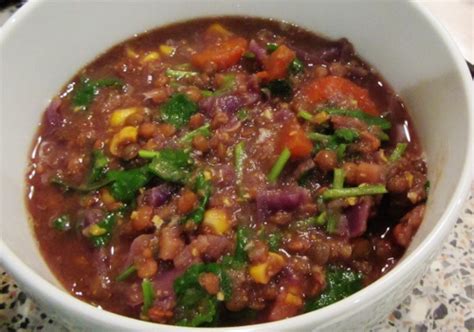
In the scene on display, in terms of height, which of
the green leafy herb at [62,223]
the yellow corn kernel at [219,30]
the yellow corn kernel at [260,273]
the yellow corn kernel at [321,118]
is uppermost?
the yellow corn kernel at [219,30]

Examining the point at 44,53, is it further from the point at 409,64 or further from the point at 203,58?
the point at 409,64

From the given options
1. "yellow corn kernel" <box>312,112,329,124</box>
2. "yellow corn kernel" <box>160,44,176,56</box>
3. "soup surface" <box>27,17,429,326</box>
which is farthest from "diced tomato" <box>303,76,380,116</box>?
"yellow corn kernel" <box>160,44,176,56</box>

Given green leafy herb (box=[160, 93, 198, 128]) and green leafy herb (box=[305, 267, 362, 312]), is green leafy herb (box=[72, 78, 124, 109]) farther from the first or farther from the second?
green leafy herb (box=[305, 267, 362, 312])

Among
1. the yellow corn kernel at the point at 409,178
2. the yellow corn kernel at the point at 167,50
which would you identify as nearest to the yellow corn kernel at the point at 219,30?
the yellow corn kernel at the point at 167,50

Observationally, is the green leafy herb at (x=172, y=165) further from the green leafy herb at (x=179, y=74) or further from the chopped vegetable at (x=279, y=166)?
the green leafy herb at (x=179, y=74)

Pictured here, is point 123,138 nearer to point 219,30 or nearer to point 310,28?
point 219,30

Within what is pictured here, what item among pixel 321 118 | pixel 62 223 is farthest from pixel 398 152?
pixel 62 223
